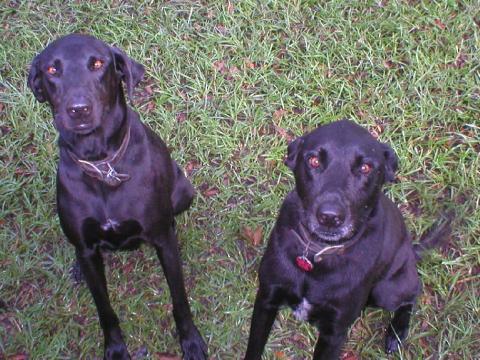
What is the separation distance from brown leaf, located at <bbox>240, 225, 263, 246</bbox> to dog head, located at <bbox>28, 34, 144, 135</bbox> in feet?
4.88

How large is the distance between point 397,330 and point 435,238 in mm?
609

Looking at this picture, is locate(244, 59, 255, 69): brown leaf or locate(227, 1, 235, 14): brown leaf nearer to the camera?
locate(244, 59, 255, 69): brown leaf

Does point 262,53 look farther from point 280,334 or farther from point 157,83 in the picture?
point 280,334

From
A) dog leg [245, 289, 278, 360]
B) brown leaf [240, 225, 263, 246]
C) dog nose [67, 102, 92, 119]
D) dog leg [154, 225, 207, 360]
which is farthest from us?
brown leaf [240, 225, 263, 246]

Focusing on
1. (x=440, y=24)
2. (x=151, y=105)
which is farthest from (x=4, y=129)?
(x=440, y=24)

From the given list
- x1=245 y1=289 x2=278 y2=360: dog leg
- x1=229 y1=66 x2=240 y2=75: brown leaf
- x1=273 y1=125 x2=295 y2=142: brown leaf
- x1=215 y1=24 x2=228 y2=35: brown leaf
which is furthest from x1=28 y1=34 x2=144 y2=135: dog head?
x1=215 y1=24 x2=228 y2=35: brown leaf

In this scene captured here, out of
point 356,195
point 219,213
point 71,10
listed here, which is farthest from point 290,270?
point 71,10

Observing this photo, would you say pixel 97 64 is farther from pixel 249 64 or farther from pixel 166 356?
pixel 249 64

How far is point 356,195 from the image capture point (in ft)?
8.73

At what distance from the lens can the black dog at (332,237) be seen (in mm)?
2662

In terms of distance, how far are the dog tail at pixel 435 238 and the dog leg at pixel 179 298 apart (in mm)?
1429

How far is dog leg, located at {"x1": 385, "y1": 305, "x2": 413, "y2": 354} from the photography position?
11.7 ft

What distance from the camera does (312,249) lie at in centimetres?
282

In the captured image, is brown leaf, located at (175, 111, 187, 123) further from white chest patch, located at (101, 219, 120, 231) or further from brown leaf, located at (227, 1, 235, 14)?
white chest patch, located at (101, 219, 120, 231)
